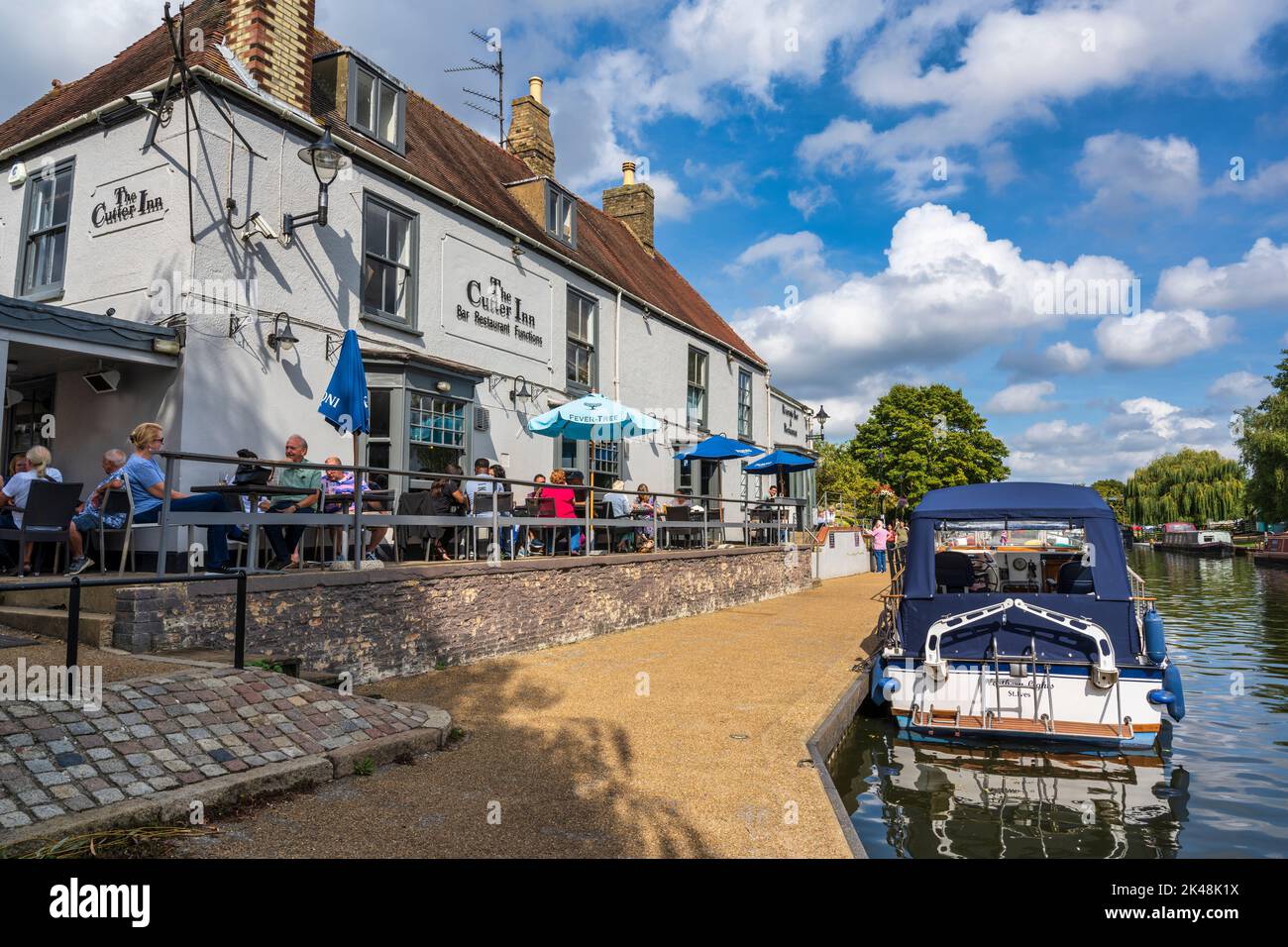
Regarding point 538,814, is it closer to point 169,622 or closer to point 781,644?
point 169,622

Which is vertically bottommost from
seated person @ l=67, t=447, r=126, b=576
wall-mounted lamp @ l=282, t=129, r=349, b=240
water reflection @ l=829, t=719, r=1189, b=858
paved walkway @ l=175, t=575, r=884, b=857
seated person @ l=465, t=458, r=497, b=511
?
water reflection @ l=829, t=719, r=1189, b=858

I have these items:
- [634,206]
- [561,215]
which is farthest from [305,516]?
[634,206]

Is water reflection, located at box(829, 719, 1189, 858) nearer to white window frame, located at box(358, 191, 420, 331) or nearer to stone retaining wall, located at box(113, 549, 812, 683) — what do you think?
stone retaining wall, located at box(113, 549, 812, 683)

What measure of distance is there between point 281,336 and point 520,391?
209 inches

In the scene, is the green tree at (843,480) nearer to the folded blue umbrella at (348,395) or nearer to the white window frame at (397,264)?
the white window frame at (397,264)

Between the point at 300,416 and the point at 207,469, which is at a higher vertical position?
the point at 300,416

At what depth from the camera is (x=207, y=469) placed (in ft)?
33.6

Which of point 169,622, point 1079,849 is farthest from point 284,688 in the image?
point 1079,849

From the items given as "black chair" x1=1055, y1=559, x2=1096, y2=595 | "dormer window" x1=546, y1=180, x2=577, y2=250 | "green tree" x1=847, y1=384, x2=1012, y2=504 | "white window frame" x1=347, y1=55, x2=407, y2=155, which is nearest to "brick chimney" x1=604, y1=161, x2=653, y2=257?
"dormer window" x1=546, y1=180, x2=577, y2=250

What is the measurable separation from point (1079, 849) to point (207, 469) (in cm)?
996

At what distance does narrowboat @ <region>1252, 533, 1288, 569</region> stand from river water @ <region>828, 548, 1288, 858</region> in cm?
4015

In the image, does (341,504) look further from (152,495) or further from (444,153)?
(444,153)

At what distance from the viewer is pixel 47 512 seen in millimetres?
7875

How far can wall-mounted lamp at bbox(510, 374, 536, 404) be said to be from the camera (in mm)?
15500
